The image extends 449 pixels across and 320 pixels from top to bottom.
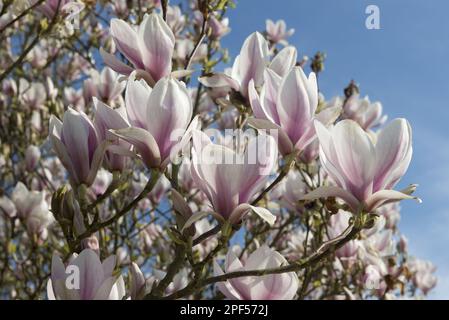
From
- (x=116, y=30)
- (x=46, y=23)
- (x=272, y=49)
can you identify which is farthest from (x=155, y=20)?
(x=272, y=49)

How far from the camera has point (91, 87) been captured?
9.43 ft

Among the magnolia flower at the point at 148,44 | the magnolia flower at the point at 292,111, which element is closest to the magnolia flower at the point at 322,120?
the magnolia flower at the point at 292,111

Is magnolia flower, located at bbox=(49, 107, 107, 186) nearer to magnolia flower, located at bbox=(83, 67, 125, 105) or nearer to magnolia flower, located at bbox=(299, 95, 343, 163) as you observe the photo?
magnolia flower, located at bbox=(299, 95, 343, 163)

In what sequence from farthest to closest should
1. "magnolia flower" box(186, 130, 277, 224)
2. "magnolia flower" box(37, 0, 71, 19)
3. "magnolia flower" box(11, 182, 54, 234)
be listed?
"magnolia flower" box(11, 182, 54, 234)
"magnolia flower" box(37, 0, 71, 19)
"magnolia flower" box(186, 130, 277, 224)

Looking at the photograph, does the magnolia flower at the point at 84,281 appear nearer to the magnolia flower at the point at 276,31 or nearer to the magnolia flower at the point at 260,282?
the magnolia flower at the point at 260,282

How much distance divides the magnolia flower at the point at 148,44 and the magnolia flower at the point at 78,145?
28cm

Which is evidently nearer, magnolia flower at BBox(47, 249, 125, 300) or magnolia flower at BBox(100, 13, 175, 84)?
magnolia flower at BBox(47, 249, 125, 300)

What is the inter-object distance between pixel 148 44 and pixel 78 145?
375mm

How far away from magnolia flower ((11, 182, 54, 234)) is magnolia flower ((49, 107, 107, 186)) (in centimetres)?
150

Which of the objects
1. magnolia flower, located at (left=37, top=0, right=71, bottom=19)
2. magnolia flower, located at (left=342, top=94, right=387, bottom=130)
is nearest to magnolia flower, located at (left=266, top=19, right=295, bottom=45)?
magnolia flower, located at (left=342, top=94, right=387, bottom=130)

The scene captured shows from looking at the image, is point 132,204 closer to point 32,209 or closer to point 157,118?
point 157,118

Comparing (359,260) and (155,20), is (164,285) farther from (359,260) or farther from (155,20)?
(359,260)

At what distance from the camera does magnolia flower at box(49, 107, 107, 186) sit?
1.29 meters

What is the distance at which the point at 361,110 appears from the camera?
334cm
